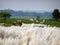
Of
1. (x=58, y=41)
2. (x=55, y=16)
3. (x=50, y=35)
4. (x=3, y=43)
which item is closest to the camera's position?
(x=3, y=43)

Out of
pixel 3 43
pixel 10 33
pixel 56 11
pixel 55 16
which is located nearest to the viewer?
pixel 3 43

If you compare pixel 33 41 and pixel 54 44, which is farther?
pixel 54 44

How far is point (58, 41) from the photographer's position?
1.82m

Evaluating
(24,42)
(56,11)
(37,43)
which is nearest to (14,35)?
(24,42)

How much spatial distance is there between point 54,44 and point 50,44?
52mm

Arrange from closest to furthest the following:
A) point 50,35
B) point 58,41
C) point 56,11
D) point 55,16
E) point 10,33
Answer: point 58,41, point 50,35, point 10,33, point 55,16, point 56,11

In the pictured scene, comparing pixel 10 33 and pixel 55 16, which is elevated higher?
pixel 10 33

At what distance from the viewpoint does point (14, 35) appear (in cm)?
223

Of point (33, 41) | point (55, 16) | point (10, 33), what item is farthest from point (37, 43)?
point (55, 16)

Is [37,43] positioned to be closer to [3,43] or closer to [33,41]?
[33,41]

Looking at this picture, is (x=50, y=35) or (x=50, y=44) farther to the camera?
(x=50, y=35)

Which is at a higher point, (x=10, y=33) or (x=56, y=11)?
(x=10, y=33)

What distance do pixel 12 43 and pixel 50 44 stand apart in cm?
31

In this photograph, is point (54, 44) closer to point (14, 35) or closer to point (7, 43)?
point (7, 43)
